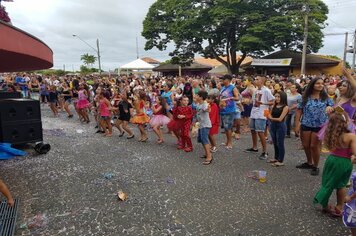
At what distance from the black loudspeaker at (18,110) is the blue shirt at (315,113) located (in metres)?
6.34

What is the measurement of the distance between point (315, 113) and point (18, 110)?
21.8 feet

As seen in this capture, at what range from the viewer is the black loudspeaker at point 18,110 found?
23.2 feet

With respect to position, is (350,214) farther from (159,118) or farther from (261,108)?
(159,118)

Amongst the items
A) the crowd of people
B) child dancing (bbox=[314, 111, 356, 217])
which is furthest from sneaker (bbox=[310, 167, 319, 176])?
child dancing (bbox=[314, 111, 356, 217])

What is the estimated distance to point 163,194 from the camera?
188 inches

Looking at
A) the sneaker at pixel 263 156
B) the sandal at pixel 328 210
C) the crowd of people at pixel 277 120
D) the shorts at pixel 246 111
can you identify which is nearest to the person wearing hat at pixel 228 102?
the crowd of people at pixel 277 120

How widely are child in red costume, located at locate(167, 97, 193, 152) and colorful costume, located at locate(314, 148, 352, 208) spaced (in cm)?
393

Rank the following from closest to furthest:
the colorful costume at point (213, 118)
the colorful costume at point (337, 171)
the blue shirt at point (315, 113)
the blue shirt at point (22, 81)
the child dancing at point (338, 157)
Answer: the child dancing at point (338, 157), the colorful costume at point (337, 171), the blue shirt at point (315, 113), the colorful costume at point (213, 118), the blue shirt at point (22, 81)

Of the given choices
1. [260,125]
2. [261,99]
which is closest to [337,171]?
[260,125]

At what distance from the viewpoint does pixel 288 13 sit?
94.3 ft

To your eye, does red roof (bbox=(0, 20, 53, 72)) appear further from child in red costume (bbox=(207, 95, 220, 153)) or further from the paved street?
child in red costume (bbox=(207, 95, 220, 153))

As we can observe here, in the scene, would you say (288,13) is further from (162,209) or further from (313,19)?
(162,209)

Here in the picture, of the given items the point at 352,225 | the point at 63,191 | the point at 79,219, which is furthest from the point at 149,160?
the point at 352,225

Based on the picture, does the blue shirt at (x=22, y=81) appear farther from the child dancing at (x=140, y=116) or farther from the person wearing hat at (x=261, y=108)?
the person wearing hat at (x=261, y=108)
